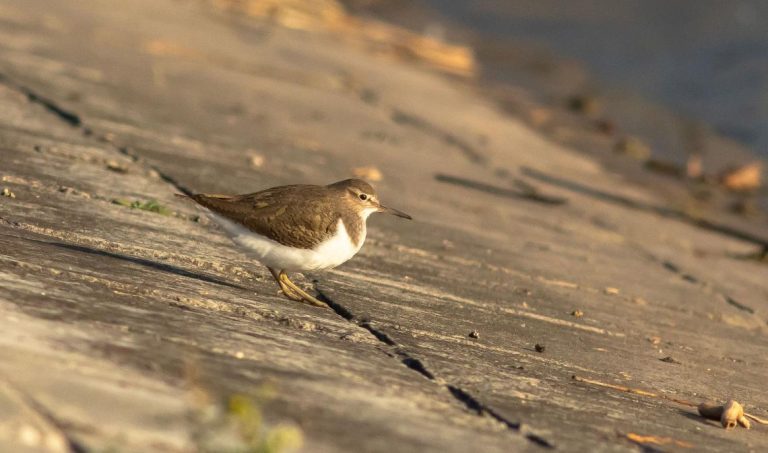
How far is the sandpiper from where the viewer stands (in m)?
5.73

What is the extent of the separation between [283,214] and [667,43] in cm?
2773

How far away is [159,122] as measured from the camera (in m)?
10.3

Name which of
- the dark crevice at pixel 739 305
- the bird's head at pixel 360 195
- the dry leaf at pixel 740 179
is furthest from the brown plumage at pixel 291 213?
the dry leaf at pixel 740 179

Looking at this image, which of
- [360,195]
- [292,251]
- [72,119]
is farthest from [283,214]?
[72,119]

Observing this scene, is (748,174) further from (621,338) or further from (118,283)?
(118,283)

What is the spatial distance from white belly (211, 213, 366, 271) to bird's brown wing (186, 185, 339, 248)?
2cm

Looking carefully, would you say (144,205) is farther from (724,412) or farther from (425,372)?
(724,412)

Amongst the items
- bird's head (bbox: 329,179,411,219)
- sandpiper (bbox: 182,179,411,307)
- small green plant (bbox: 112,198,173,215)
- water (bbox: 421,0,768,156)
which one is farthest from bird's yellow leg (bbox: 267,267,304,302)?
water (bbox: 421,0,768,156)

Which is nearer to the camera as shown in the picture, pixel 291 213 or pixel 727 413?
pixel 727 413

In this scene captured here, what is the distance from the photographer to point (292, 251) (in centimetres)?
573

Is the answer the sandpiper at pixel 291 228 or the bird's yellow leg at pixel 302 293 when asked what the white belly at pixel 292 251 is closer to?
the sandpiper at pixel 291 228

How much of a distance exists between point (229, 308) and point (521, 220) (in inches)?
207

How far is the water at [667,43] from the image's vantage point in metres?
25.3

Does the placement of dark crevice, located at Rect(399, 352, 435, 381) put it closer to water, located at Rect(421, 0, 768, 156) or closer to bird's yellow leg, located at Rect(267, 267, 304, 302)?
bird's yellow leg, located at Rect(267, 267, 304, 302)
